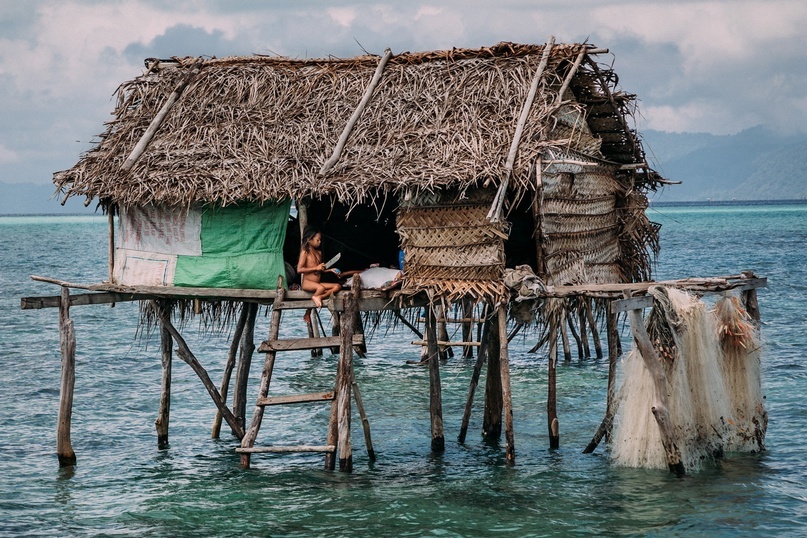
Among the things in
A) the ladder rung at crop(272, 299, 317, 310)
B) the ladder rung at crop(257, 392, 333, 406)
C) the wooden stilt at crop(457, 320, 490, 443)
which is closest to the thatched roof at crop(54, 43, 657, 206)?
the ladder rung at crop(272, 299, 317, 310)

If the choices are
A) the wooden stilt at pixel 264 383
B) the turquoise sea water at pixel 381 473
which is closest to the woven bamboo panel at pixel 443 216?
the wooden stilt at pixel 264 383

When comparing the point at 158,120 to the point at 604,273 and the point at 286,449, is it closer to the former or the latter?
the point at 286,449

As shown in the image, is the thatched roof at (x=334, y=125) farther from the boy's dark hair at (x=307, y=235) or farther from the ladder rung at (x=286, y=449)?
the ladder rung at (x=286, y=449)

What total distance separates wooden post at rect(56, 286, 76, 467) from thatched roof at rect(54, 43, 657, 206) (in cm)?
160

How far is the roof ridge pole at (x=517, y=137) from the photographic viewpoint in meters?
12.2

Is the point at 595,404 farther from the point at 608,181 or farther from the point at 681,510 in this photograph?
the point at 681,510

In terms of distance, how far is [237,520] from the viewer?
39.6 ft

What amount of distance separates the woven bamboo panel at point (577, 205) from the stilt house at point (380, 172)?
0.04 m

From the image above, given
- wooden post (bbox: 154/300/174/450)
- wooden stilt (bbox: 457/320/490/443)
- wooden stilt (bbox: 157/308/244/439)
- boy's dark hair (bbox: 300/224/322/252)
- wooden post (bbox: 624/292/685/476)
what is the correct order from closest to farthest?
wooden post (bbox: 624/292/685/476)
boy's dark hair (bbox: 300/224/322/252)
wooden stilt (bbox: 157/308/244/439)
wooden stilt (bbox: 457/320/490/443)
wooden post (bbox: 154/300/174/450)

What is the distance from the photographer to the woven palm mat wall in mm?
12703

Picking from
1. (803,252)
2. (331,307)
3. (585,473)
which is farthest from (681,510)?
(803,252)

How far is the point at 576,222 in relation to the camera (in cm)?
1393

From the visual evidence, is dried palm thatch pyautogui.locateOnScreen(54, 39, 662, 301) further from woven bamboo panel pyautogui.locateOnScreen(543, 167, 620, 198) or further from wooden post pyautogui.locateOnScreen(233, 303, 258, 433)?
wooden post pyautogui.locateOnScreen(233, 303, 258, 433)

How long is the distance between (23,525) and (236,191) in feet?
15.5
